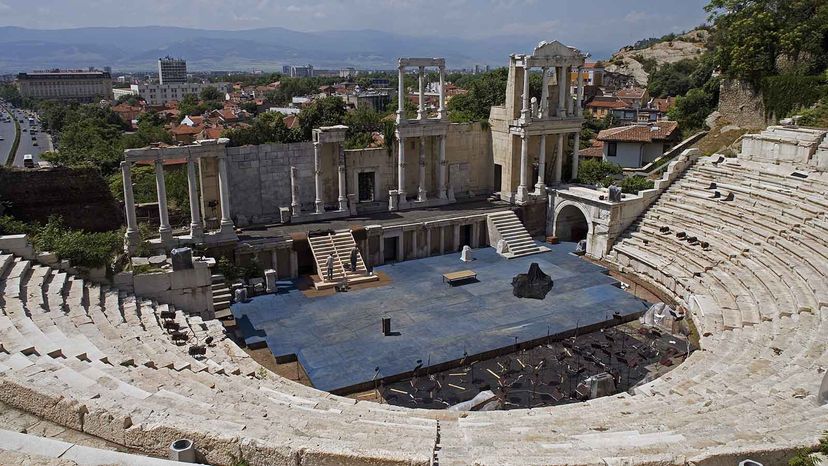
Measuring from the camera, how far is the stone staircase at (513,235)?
28.9 meters

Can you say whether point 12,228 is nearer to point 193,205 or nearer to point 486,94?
point 193,205

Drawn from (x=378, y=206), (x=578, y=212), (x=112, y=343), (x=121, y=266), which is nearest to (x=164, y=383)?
(x=112, y=343)

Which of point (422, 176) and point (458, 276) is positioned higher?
point (422, 176)

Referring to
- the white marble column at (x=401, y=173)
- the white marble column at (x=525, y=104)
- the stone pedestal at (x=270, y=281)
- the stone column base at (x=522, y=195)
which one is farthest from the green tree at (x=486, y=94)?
the stone pedestal at (x=270, y=281)

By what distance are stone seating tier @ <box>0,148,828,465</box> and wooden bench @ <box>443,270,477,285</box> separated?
769 cm

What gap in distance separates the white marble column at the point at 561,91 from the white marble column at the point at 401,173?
8620 mm

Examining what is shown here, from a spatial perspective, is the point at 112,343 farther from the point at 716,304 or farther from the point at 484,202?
the point at 484,202

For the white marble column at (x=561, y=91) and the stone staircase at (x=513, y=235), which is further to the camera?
the white marble column at (x=561, y=91)

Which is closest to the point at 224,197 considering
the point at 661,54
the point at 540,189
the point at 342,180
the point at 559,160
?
the point at 342,180

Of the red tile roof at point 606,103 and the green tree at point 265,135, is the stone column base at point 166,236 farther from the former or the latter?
the red tile roof at point 606,103

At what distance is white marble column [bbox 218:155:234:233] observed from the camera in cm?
2448

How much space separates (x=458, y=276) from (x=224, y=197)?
9799 millimetres

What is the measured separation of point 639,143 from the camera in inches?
1638

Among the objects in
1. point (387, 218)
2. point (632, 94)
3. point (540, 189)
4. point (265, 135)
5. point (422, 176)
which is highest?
point (632, 94)
